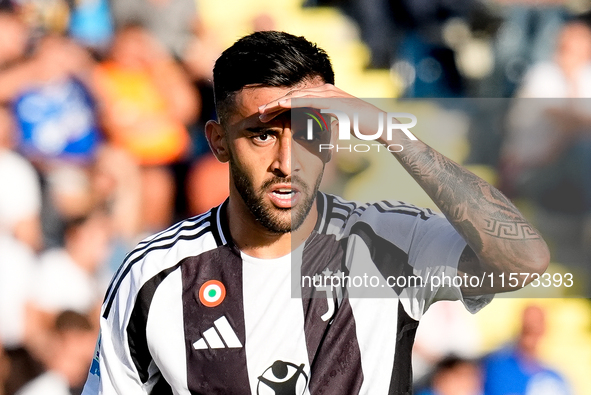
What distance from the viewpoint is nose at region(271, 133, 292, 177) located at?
1.78m

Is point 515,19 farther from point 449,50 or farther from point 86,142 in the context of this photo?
point 86,142

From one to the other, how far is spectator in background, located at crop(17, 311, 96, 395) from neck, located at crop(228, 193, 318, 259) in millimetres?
2179

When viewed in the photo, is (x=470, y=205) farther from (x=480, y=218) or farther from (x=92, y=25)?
(x=92, y=25)

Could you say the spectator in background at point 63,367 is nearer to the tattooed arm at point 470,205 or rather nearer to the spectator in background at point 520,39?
the tattooed arm at point 470,205

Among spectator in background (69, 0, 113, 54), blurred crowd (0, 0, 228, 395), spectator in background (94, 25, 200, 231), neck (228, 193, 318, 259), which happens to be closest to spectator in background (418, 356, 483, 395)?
blurred crowd (0, 0, 228, 395)

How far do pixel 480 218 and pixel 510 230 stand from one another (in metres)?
0.08

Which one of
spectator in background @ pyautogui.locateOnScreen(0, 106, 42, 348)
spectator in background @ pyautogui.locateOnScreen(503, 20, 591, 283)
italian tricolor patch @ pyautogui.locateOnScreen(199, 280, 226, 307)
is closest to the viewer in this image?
italian tricolor patch @ pyautogui.locateOnScreen(199, 280, 226, 307)

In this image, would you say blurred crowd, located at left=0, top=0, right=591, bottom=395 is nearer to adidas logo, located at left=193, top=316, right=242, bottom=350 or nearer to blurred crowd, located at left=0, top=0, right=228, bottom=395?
blurred crowd, located at left=0, top=0, right=228, bottom=395

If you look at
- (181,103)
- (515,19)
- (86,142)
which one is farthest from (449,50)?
(86,142)

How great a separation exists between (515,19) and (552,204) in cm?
127

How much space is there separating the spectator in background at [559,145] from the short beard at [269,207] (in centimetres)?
189

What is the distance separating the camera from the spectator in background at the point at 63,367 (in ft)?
12.1

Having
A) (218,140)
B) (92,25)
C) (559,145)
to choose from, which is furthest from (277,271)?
(92,25)

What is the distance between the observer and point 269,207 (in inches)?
72.6
